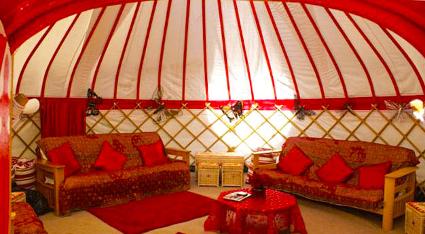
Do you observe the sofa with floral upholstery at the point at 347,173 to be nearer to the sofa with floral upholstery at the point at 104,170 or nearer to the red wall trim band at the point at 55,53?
the sofa with floral upholstery at the point at 104,170

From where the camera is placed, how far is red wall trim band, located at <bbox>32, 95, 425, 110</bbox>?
14.8 feet

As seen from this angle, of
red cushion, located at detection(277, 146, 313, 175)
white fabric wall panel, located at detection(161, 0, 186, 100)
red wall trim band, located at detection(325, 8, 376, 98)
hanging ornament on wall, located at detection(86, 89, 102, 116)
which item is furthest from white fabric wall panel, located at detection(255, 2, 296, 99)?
hanging ornament on wall, located at detection(86, 89, 102, 116)

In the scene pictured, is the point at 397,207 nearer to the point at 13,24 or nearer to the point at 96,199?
the point at 96,199

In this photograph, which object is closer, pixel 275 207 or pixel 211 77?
pixel 275 207

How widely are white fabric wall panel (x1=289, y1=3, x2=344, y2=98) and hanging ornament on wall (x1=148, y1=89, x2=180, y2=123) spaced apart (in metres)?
2.14

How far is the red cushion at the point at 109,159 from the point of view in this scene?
425 cm

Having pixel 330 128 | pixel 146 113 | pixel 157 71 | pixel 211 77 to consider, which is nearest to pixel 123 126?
pixel 146 113

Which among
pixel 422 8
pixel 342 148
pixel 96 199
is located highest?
pixel 422 8

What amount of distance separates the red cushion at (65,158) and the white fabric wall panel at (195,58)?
1.91 m

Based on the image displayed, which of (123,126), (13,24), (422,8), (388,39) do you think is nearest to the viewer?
(13,24)

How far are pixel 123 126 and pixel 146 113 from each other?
0.38 metres

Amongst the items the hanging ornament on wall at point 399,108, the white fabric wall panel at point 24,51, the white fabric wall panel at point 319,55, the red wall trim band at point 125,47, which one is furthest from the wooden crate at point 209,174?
the white fabric wall panel at point 24,51

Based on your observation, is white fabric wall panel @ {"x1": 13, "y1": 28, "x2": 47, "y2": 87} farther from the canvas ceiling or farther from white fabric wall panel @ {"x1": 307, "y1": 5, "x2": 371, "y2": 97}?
white fabric wall panel @ {"x1": 307, "y1": 5, "x2": 371, "y2": 97}

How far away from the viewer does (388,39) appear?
12.4 ft
